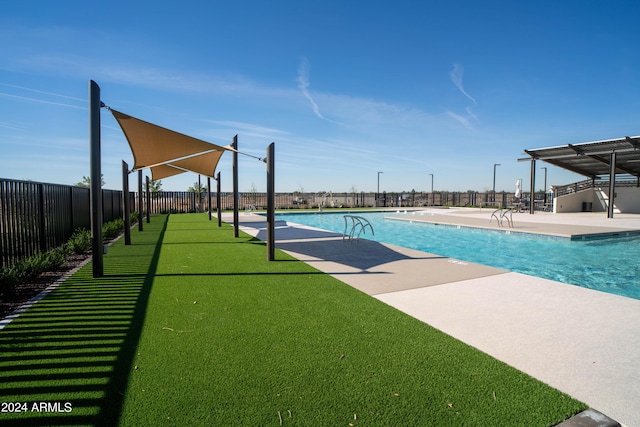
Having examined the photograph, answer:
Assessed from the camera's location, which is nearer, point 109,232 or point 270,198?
point 270,198

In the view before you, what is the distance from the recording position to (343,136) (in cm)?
2653

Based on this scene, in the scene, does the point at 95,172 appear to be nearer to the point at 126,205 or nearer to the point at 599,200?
the point at 126,205

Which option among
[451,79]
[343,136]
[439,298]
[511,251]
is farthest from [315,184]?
[439,298]

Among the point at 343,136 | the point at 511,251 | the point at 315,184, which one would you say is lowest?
the point at 511,251

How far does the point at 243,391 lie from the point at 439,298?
287cm

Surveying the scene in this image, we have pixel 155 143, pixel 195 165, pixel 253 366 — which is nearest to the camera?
pixel 253 366

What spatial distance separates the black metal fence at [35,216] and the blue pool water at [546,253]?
8.80 meters

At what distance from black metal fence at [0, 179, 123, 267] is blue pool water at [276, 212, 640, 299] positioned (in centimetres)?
880

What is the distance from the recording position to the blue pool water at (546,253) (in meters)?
6.22

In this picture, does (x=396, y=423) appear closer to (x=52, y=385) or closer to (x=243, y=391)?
(x=243, y=391)

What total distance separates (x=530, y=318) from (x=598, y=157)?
74.9ft

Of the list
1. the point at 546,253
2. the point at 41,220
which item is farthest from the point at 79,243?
the point at 546,253

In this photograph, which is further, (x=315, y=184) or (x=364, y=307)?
(x=315, y=184)

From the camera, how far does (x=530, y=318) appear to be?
136 inches
